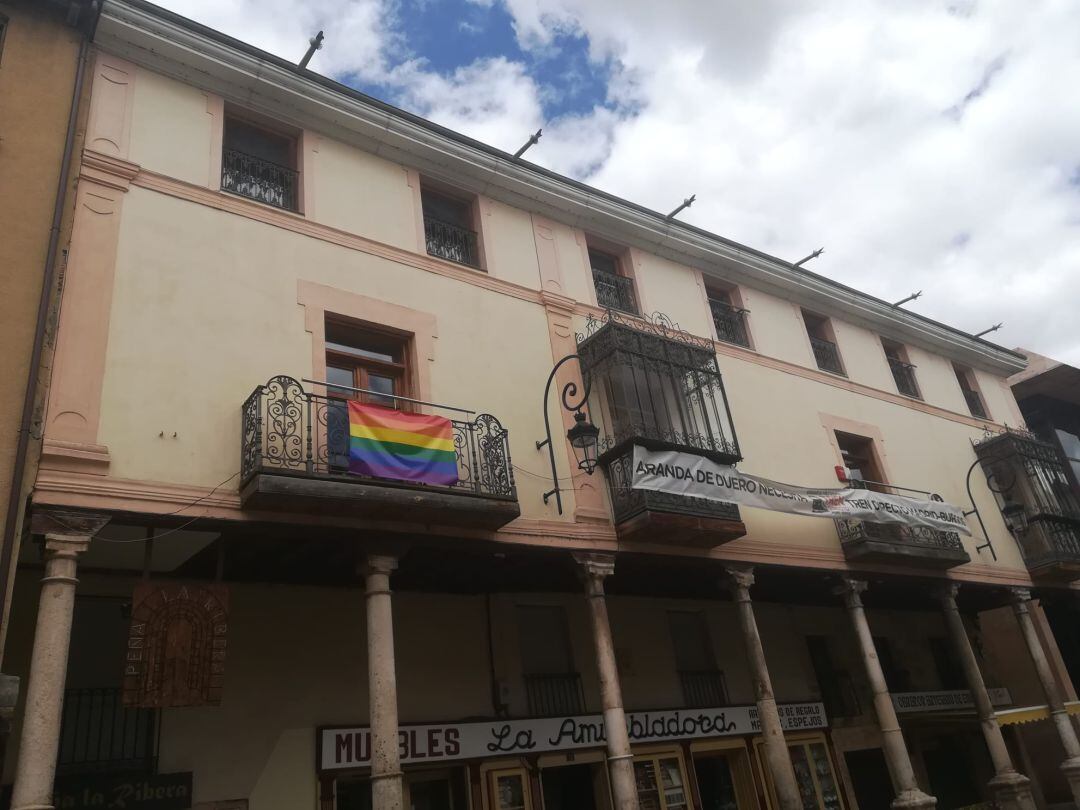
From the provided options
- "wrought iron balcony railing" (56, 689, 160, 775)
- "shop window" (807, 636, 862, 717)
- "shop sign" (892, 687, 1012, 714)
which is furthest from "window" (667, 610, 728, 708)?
"wrought iron balcony railing" (56, 689, 160, 775)

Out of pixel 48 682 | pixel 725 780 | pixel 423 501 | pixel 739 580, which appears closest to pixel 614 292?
pixel 739 580

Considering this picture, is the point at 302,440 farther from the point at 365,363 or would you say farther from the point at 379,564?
the point at 365,363

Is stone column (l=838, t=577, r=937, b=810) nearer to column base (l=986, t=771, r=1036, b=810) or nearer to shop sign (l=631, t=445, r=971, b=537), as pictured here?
shop sign (l=631, t=445, r=971, b=537)

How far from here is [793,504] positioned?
1380 cm

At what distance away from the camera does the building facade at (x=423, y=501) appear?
9.16 m

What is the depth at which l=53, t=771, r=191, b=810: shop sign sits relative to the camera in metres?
9.08

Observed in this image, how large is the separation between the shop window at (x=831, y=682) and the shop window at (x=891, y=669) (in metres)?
1.72

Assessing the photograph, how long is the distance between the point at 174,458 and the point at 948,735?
17831 mm

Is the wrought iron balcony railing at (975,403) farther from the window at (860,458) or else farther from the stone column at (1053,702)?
the window at (860,458)

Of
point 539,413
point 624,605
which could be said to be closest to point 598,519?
point 539,413

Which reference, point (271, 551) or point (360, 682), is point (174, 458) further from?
point (360, 682)

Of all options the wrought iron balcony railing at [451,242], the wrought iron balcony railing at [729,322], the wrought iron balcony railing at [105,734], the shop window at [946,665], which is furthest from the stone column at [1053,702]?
the wrought iron balcony railing at [105,734]

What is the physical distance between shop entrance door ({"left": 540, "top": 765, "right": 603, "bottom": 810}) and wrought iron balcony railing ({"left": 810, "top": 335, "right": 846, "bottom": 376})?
9.79 metres

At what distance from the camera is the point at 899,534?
52.1ft
